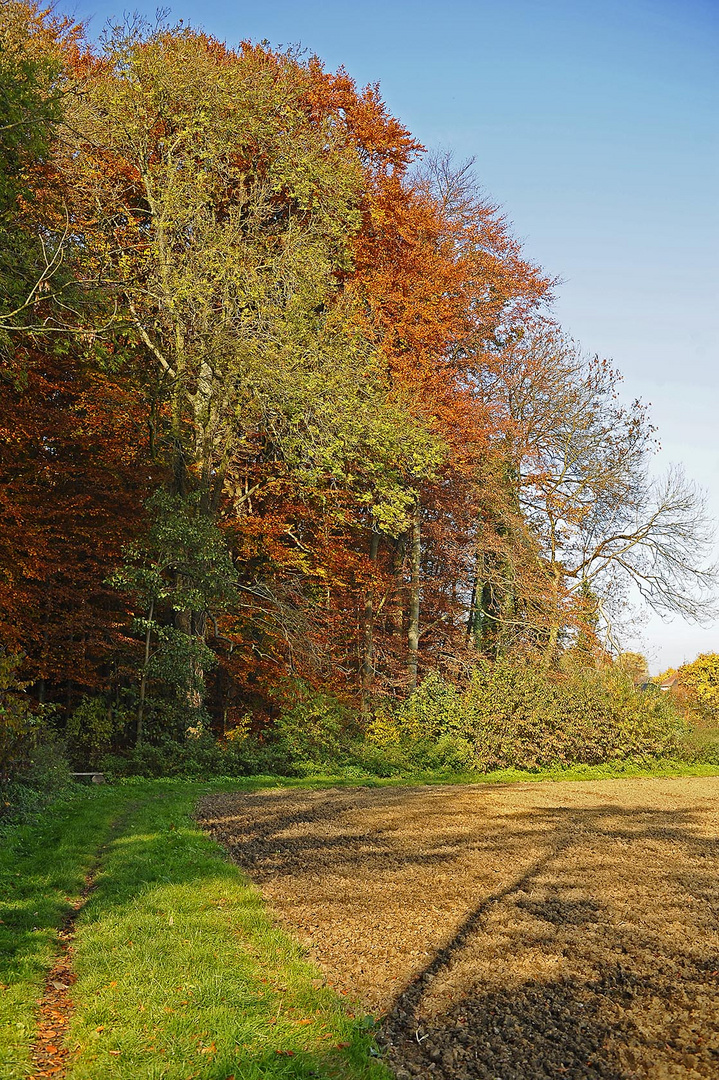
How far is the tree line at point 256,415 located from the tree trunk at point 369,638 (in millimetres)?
85

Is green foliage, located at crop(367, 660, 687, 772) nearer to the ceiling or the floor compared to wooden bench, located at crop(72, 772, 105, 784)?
nearer to the ceiling

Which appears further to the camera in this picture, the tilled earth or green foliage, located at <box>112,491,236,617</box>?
green foliage, located at <box>112,491,236,617</box>

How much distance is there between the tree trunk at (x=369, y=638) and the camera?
842 inches

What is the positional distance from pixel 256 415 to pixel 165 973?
14.1 meters

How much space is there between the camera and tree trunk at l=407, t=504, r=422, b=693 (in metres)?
22.0

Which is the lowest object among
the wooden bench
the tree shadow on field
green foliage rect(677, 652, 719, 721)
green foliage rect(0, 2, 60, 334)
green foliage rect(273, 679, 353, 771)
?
the wooden bench

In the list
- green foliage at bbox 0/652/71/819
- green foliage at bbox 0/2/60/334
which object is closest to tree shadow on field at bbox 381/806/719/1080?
green foliage at bbox 0/652/71/819

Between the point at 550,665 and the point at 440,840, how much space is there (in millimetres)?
12765

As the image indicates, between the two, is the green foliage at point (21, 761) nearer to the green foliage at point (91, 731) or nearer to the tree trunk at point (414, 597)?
the green foliage at point (91, 731)

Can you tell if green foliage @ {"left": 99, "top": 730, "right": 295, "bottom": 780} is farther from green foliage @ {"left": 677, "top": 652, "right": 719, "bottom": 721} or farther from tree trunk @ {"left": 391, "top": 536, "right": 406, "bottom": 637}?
green foliage @ {"left": 677, "top": 652, "right": 719, "bottom": 721}

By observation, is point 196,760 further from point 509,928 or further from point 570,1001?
point 570,1001

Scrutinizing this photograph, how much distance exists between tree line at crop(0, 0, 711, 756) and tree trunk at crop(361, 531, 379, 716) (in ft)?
0.28

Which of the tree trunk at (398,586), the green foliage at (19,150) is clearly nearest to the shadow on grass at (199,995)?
the green foliage at (19,150)

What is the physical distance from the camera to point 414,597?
22.7m
